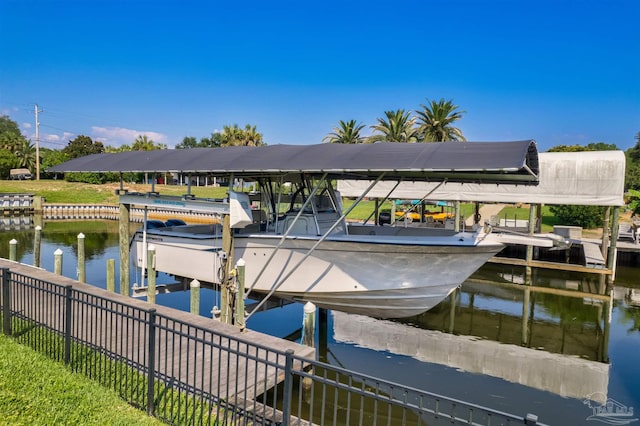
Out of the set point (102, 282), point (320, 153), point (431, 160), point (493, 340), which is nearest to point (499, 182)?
point (431, 160)

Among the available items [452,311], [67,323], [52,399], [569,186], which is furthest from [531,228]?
[52,399]

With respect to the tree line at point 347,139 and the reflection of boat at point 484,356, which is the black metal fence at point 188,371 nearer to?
the reflection of boat at point 484,356

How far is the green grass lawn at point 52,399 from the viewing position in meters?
4.78

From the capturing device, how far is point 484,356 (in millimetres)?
11578

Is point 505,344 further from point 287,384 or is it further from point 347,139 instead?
point 347,139

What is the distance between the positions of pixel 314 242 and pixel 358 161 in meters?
2.94

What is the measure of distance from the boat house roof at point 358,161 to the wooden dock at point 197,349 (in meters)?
3.27

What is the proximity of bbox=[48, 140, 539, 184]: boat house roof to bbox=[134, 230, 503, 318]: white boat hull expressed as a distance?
1.68 metres

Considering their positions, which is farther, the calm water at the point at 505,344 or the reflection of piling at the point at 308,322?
the calm water at the point at 505,344

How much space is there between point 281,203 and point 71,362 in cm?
657

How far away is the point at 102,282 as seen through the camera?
674 inches

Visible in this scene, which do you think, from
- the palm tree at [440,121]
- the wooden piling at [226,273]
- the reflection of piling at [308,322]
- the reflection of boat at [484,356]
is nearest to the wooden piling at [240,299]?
the wooden piling at [226,273]

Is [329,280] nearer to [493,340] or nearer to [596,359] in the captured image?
[493,340]

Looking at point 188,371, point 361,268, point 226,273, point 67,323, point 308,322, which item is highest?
point 361,268
